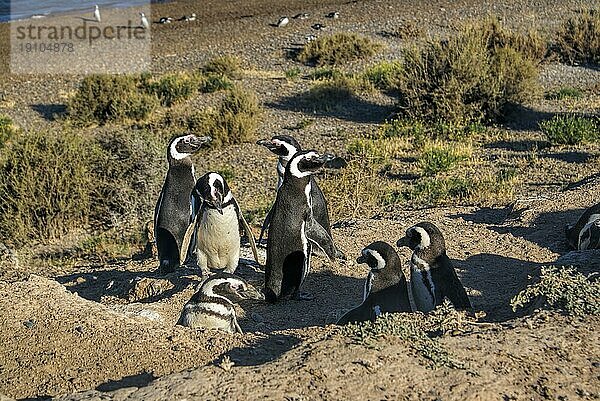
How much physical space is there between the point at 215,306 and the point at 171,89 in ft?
41.3

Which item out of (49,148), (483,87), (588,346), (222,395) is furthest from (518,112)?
(222,395)

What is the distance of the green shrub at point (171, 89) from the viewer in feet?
57.5

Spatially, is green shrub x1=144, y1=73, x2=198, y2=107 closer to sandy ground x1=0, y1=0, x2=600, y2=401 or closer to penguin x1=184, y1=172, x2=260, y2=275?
sandy ground x1=0, y1=0, x2=600, y2=401

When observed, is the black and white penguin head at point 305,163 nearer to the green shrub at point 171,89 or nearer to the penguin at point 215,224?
the penguin at point 215,224

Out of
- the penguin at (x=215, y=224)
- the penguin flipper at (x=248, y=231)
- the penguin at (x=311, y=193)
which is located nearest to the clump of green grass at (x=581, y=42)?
the penguin at (x=311, y=193)

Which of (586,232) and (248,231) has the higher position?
(586,232)

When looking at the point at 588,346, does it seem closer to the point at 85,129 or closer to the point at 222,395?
the point at 222,395

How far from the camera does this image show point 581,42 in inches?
764

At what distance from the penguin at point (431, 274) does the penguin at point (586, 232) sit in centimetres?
150

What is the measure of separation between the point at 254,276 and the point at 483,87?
8.82 metres

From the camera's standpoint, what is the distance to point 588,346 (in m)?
4.20


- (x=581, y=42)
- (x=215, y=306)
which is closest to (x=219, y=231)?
(x=215, y=306)

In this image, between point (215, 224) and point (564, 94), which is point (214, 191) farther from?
point (564, 94)

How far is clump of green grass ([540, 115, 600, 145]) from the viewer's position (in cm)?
1302
